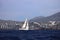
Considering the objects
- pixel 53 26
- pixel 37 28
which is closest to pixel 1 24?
pixel 37 28

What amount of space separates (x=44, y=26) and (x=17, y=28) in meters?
17.3

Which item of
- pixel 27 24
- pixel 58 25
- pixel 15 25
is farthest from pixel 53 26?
pixel 15 25

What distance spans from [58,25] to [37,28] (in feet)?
37.6

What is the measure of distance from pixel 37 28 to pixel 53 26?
8.86m

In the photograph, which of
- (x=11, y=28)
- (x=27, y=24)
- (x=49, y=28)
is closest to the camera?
(x=11, y=28)

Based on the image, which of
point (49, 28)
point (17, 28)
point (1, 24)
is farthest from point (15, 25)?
point (49, 28)

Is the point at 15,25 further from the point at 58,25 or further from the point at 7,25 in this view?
the point at 58,25

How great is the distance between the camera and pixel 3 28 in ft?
388

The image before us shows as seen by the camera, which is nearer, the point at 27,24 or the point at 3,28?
the point at 3,28

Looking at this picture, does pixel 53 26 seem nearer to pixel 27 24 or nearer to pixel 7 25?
pixel 27 24

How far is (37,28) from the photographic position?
400 ft

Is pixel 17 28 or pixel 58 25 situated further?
pixel 58 25

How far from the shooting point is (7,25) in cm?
11631

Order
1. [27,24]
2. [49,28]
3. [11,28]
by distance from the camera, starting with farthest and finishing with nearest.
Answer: [27,24] < [49,28] < [11,28]
